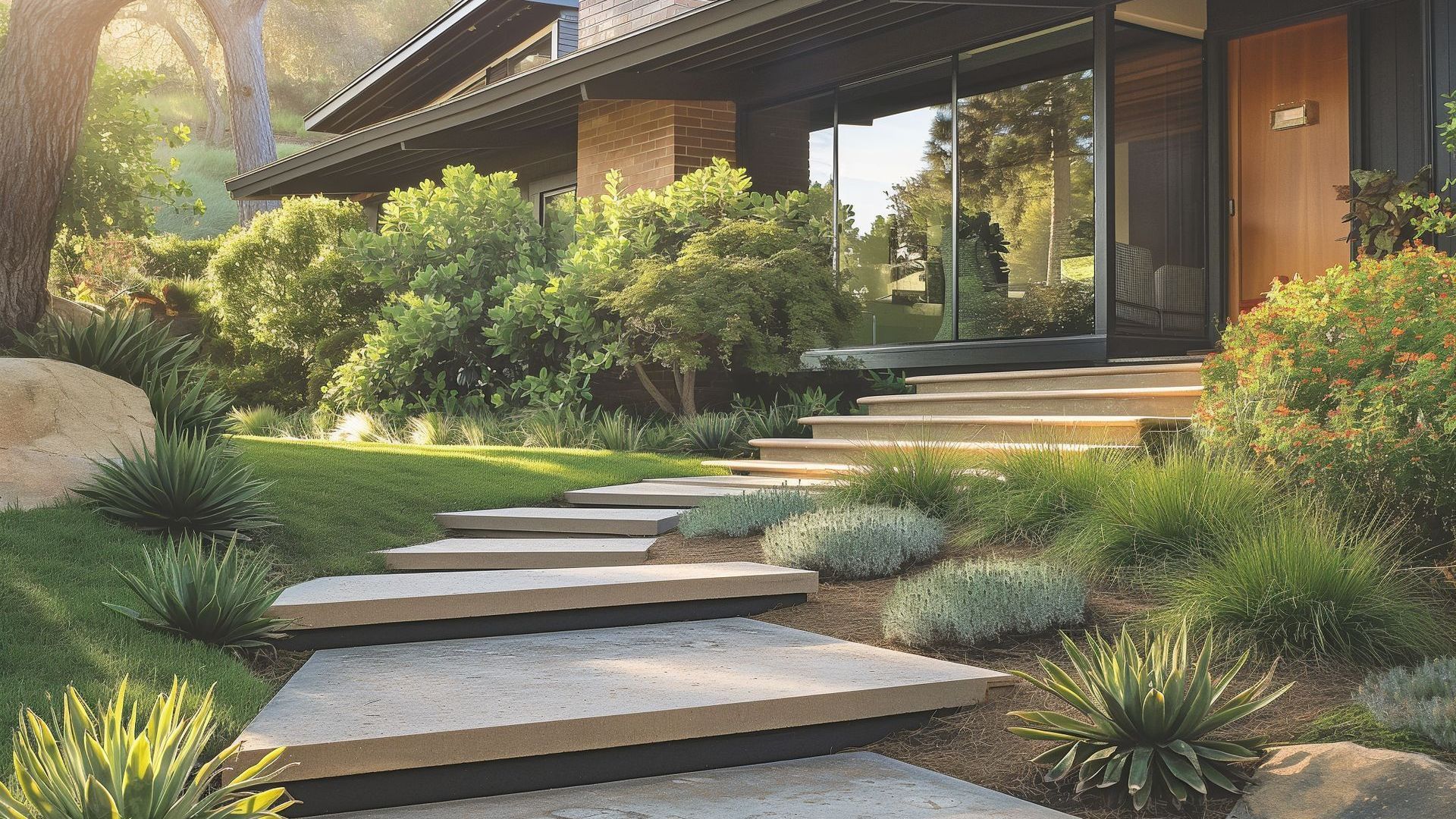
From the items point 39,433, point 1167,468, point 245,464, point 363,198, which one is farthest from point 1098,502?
point 363,198

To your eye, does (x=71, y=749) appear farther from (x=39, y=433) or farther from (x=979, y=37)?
(x=979, y=37)

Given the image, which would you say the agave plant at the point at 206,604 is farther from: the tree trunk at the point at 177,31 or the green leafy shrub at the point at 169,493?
the tree trunk at the point at 177,31

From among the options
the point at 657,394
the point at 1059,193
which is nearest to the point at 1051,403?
the point at 1059,193

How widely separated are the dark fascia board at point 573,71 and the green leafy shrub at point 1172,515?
18.6ft

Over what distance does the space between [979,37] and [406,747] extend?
8267 millimetres

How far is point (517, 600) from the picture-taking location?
4430mm

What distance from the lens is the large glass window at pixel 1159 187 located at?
9062mm

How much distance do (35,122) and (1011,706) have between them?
6235 mm

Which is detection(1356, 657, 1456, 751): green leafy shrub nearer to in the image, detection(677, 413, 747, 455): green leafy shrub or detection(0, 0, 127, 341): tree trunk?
detection(677, 413, 747, 455): green leafy shrub

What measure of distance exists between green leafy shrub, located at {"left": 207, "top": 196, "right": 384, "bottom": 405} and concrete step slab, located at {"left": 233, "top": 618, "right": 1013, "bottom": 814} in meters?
11.2

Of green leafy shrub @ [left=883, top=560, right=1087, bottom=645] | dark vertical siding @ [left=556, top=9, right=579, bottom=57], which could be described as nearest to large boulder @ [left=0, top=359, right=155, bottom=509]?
green leafy shrub @ [left=883, top=560, right=1087, bottom=645]

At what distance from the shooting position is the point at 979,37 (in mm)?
9688

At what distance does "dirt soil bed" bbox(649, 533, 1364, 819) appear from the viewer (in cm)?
322

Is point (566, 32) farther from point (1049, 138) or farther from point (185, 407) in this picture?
point (185, 407)
